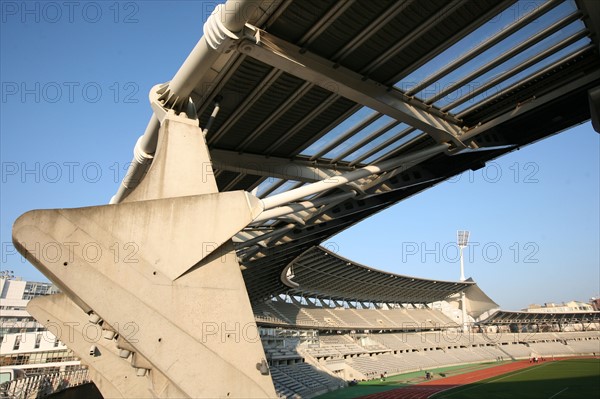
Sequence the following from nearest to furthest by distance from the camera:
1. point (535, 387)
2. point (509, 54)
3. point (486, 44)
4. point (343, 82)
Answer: point (343, 82)
point (486, 44)
point (509, 54)
point (535, 387)

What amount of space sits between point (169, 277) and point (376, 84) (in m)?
7.72

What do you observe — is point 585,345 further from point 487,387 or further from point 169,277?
point 169,277

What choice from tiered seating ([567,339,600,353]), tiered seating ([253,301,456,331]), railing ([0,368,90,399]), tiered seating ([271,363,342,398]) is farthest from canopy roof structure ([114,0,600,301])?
tiered seating ([567,339,600,353])

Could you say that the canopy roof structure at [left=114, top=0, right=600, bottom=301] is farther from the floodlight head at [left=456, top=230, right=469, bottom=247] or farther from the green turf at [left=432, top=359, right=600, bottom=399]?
the floodlight head at [left=456, top=230, right=469, bottom=247]

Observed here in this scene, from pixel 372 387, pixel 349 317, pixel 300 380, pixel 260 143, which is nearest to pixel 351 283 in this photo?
pixel 349 317

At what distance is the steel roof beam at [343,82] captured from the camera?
29.2ft

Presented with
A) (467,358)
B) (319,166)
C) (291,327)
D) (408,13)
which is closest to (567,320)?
(467,358)

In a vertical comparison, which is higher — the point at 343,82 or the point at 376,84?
the point at 376,84

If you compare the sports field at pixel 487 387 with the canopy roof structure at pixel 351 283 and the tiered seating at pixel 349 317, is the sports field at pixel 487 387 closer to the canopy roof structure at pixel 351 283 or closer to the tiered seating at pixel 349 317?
the tiered seating at pixel 349 317

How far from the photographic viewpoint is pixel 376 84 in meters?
11.4

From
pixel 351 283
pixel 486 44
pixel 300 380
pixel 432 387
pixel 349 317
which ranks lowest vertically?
pixel 432 387

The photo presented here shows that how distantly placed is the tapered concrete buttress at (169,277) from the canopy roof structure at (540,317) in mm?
87582

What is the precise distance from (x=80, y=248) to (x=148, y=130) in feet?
17.6

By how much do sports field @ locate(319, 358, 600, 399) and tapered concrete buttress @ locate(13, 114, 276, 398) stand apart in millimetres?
31315
